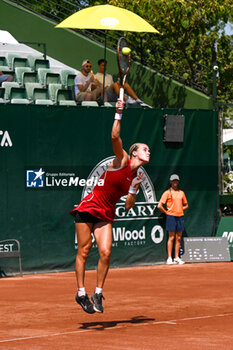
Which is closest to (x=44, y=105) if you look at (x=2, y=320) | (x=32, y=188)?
(x=32, y=188)

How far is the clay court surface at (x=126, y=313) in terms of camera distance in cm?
750

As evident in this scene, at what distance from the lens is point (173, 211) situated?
16.2m

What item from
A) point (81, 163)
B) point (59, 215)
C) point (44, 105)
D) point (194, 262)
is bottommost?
point (194, 262)

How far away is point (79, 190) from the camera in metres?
15.3

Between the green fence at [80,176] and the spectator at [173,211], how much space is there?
155 millimetres

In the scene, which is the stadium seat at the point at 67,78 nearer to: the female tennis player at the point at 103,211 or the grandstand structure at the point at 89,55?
the grandstand structure at the point at 89,55

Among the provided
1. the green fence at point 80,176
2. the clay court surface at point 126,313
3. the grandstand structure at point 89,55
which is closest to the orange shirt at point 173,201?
the green fence at point 80,176

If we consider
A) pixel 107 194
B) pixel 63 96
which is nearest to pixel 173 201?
pixel 63 96

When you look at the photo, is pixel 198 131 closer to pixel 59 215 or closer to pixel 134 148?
pixel 59 215

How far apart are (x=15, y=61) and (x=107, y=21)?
5281mm

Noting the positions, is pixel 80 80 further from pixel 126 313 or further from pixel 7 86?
pixel 126 313

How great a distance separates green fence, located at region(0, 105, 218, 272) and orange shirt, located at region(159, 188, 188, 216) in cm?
17

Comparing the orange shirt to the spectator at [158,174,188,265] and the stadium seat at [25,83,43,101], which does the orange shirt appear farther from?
the stadium seat at [25,83,43,101]

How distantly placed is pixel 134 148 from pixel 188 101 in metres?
10.6
